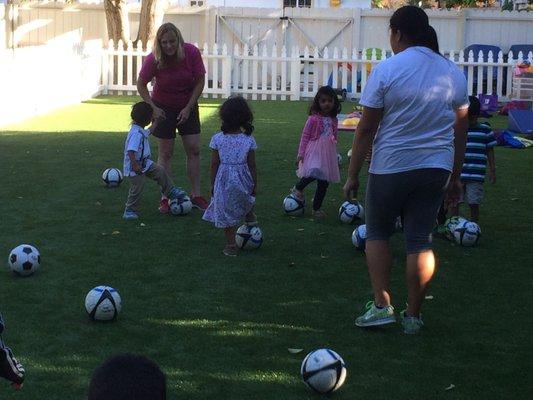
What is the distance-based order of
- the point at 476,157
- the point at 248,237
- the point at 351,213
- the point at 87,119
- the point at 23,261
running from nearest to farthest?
→ the point at 23,261 → the point at 248,237 → the point at 476,157 → the point at 351,213 → the point at 87,119

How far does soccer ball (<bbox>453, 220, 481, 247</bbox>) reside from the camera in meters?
8.59

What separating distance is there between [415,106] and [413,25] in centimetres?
50

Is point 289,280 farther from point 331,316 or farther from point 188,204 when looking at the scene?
point 188,204

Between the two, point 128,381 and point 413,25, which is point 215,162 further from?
point 128,381

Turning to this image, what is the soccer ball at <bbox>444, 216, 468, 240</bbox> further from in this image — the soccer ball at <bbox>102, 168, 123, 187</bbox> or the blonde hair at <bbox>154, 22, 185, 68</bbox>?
the soccer ball at <bbox>102, 168, 123, 187</bbox>

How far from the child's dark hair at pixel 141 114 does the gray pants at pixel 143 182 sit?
1.58 feet

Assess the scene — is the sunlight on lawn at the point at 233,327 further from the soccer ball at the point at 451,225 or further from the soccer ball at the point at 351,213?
the soccer ball at the point at 351,213

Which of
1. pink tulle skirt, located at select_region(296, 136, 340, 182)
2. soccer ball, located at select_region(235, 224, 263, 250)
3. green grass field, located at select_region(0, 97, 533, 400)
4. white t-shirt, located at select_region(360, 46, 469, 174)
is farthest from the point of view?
pink tulle skirt, located at select_region(296, 136, 340, 182)

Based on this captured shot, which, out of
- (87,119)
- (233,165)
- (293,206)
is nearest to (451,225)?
(293,206)

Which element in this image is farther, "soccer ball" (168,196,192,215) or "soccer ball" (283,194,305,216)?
"soccer ball" (283,194,305,216)

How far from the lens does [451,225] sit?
343 inches

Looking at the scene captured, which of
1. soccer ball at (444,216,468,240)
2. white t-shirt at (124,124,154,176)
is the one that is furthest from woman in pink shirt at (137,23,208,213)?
soccer ball at (444,216,468,240)

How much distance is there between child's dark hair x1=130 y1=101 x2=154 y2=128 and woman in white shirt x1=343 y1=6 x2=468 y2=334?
380cm

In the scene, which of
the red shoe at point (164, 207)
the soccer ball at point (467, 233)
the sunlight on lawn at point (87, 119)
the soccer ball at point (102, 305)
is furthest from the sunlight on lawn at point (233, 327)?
the sunlight on lawn at point (87, 119)
